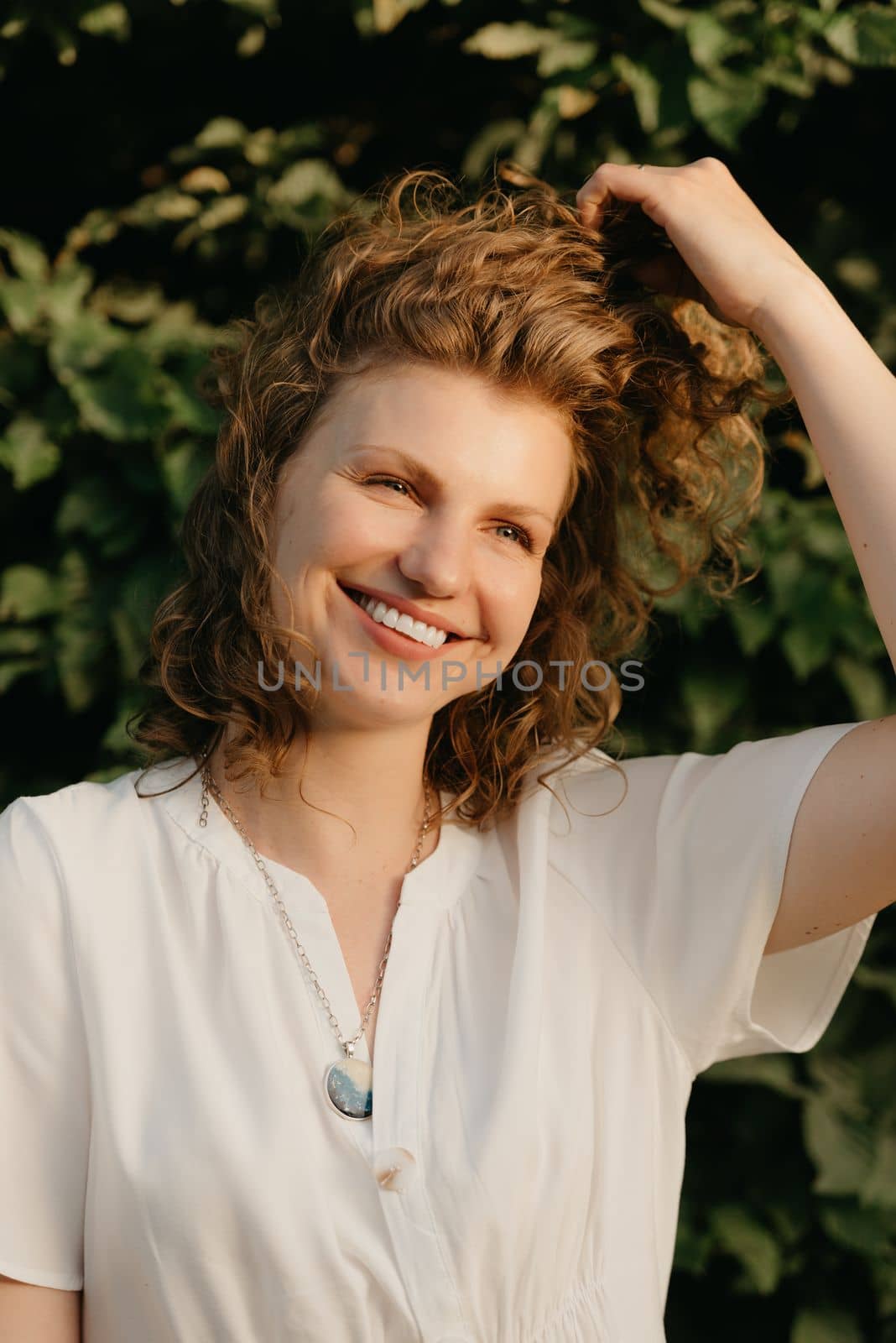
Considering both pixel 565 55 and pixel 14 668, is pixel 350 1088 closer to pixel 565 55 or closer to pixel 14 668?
pixel 14 668

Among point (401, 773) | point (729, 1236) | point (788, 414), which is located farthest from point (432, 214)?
point (729, 1236)

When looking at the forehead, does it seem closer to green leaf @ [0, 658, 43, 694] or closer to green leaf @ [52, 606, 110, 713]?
green leaf @ [52, 606, 110, 713]

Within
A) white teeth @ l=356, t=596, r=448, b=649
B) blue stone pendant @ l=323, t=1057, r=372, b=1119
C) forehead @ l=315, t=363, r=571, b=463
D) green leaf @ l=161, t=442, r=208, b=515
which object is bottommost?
blue stone pendant @ l=323, t=1057, r=372, b=1119

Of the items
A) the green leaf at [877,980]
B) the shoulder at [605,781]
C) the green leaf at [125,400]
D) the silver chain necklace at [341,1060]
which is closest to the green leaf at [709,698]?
the shoulder at [605,781]

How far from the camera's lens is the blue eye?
4.99 ft

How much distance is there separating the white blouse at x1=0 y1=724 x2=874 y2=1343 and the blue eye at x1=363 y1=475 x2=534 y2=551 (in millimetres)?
403

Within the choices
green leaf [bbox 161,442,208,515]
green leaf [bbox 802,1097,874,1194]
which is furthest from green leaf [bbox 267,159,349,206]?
green leaf [bbox 802,1097,874,1194]

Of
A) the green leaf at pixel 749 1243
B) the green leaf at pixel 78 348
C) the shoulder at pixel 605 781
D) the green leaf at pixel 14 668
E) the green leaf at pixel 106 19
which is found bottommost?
the green leaf at pixel 749 1243

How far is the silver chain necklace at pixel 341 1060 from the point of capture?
4.78 feet

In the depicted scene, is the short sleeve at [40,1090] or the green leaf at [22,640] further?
the green leaf at [22,640]

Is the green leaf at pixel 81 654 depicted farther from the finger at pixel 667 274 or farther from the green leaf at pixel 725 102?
the green leaf at pixel 725 102

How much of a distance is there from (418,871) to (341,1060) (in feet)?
0.95

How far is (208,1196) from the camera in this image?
53.7 inches

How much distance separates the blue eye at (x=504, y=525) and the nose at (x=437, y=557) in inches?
2.5
